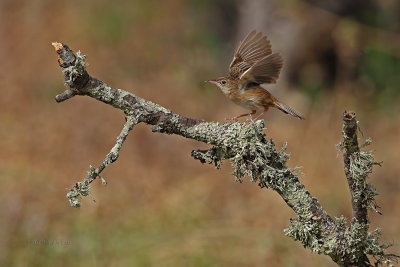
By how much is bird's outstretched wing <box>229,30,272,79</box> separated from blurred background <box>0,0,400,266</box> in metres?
1.68

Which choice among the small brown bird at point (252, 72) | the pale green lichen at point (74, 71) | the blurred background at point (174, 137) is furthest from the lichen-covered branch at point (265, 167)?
the blurred background at point (174, 137)

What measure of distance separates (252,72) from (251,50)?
126mm

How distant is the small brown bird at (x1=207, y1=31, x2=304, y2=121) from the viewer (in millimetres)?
2652

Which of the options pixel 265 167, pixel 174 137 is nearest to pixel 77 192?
pixel 265 167

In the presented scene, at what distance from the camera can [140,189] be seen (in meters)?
4.92

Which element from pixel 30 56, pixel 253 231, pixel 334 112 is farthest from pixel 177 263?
pixel 30 56

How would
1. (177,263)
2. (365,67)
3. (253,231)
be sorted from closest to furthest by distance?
(177,263) < (253,231) < (365,67)

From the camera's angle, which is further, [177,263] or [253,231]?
[253,231]

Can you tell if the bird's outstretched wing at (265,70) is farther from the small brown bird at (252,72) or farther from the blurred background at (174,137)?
the blurred background at (174,137)

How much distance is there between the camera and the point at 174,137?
5.62 metres

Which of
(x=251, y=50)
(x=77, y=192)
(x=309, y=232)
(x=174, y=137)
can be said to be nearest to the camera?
(x=77, y=192)

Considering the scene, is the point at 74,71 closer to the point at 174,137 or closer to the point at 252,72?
the point at 252,72

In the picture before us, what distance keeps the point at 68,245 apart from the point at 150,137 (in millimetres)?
1632

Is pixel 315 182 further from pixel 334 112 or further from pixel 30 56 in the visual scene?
pixel 30 56
